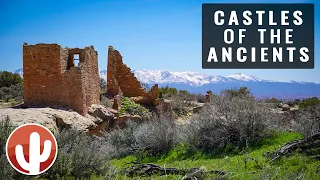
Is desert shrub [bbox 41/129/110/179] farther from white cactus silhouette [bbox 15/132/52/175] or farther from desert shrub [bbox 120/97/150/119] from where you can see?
desert shrub [bbox 120/97/150/119]

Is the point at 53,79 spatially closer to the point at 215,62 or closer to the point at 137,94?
the point at 215,62

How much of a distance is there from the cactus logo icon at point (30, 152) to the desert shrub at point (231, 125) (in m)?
5.08

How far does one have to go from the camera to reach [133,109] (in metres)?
18.8

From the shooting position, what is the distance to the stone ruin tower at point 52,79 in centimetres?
1327

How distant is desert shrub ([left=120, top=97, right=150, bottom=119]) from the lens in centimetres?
1835

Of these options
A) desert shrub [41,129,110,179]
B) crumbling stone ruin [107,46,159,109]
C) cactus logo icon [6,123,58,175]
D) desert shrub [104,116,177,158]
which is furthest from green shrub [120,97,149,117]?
cactus logo icon [6,123,58,175]

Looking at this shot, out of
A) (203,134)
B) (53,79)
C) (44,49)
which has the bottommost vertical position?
(203,134)

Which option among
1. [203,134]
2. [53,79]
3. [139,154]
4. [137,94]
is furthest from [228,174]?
[137,94]

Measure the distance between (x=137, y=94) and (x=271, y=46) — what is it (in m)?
13.8

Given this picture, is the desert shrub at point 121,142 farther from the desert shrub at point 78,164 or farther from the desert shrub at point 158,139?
the desert shrub at point 78,164

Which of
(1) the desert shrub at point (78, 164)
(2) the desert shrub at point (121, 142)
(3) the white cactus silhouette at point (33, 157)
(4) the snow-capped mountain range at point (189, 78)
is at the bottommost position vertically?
(2) the desert shrub at point (121, 142)

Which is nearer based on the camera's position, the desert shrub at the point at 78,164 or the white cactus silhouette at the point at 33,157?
the white cactus silhouette at the point at 33,157

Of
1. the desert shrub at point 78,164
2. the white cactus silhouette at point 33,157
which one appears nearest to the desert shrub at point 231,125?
the desert shrub at point 78,164

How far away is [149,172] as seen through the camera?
6711 mm
